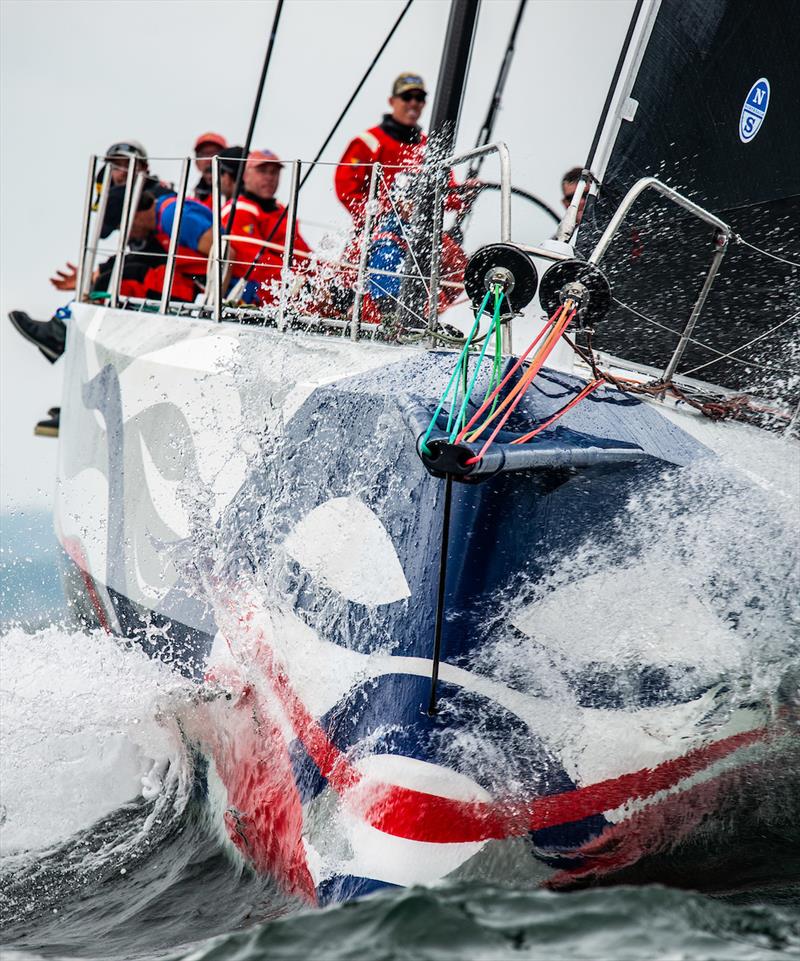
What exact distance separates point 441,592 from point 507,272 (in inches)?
27.7

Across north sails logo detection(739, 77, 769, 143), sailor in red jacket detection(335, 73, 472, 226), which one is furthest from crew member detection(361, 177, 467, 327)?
north sails logo detection(739, 77, 769, 143)

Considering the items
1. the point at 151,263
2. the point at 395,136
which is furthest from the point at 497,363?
the point at 151,263

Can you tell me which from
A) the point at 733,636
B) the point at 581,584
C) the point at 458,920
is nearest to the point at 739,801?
the point at 733,636

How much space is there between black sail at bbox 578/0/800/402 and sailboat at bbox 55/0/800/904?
0.01 meters

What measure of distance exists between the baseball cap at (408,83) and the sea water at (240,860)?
85.2 inches

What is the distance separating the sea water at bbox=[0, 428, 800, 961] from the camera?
1521 mm

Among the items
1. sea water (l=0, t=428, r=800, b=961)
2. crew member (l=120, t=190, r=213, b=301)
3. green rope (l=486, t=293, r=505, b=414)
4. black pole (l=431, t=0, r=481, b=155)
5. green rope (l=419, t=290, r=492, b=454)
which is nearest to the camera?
sea water (l=0, t=428, r=800, b=961)

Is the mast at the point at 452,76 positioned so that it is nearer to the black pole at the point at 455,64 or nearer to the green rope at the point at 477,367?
the black pole at the point at 455,64

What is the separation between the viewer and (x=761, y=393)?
3.04 m

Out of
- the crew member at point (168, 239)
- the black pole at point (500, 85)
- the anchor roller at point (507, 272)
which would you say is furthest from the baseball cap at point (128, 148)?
the anchor roller at point (507, 272)

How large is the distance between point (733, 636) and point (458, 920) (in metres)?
1.20

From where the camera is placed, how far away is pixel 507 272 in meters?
2.32

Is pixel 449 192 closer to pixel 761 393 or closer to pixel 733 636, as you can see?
pixel 761 393

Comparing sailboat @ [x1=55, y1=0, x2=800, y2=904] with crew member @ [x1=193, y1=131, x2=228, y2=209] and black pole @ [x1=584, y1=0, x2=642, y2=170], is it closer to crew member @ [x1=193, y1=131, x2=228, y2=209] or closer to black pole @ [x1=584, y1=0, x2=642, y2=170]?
black pole @ [x1=584, y1=0, x2=642, y2=170]
